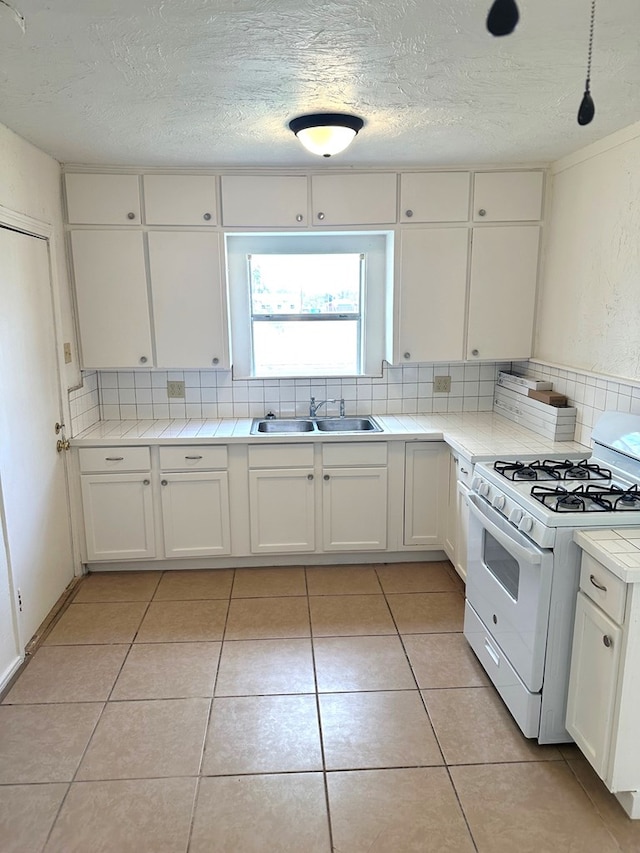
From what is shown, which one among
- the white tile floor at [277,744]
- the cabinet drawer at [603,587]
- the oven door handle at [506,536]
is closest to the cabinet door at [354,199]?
the oven door handle at [506,536]

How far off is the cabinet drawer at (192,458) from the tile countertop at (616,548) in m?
2.07

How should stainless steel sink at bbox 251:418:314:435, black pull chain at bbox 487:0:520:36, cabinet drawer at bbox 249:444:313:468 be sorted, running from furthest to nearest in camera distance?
Answer: stainless steel sink at bbox 251:418:314:435 → cabinet drawer at bbox 249:444:313:468 → black pull chain at bbox 487:0:520:36

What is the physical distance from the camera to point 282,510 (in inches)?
137

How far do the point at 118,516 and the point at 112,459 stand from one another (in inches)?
13.9

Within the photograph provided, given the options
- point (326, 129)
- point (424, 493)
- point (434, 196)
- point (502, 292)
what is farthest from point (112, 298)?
point (502, 292)

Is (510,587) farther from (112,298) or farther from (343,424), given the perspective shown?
(112,298)

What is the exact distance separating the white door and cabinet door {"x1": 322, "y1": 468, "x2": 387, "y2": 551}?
60.2 inches

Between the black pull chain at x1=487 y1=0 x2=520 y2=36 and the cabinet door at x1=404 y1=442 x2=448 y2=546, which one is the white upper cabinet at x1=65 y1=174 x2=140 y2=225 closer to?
the cabinet door at x1=404 y1=442 x2=448 y2=546

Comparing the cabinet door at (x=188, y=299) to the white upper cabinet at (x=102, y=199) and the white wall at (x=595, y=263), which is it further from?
the white wall at (x=595, y=263)

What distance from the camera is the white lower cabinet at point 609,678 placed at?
171 centimetres

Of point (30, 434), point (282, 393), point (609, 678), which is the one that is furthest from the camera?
point (282, 393)

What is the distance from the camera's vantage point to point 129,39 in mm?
1759

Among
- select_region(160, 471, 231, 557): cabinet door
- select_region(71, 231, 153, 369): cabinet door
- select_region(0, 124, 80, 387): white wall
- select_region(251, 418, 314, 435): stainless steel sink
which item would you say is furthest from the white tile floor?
select_region(0, 124, 80, 387): white wall

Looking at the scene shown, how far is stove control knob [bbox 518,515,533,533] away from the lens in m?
2.04
